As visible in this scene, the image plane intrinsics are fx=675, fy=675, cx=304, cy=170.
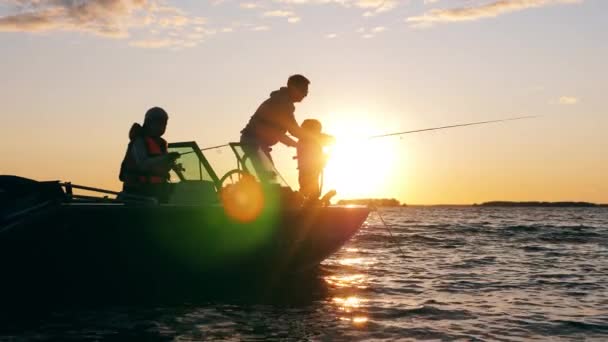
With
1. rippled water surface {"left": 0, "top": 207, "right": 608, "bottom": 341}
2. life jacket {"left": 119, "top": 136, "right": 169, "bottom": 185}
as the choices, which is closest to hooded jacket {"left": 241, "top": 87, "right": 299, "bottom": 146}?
life jacket {"left": 119, "top": 136, "right": 169, "bottom": 185}

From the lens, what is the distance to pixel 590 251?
16.9 metres

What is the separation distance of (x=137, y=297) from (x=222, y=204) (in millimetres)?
1450

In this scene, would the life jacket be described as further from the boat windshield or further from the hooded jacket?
the hooded jacket

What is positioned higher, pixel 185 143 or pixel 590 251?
pixel 185 143

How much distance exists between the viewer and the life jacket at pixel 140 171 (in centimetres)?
811

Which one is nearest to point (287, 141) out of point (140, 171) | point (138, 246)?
point (140, 171)

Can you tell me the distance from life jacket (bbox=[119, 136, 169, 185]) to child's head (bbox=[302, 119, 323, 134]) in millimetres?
2321

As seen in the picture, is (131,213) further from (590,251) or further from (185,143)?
(590,251)

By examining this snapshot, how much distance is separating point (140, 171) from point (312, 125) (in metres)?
2.81

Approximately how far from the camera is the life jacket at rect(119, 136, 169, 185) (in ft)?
26.6

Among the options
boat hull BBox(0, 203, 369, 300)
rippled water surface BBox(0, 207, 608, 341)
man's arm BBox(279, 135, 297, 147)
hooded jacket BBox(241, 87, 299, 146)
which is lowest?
rippled water surface BBox(0, 207, 608, 341)

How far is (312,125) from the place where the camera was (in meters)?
9.91

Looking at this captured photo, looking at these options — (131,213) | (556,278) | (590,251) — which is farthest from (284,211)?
(590,251)

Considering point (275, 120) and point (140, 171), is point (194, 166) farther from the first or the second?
point (275, 120)
